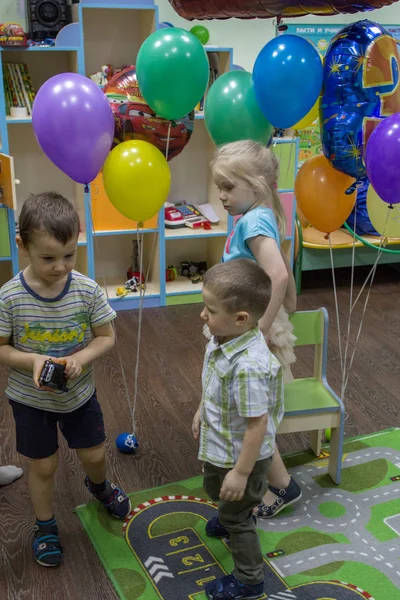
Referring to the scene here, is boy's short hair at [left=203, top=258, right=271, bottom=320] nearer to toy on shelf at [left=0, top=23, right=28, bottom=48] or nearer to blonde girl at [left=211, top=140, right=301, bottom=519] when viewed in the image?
blonde girl at [left=211, top=140, right=301, bottom=519]

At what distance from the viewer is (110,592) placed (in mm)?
1882

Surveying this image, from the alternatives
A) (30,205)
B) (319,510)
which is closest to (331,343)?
(319,510)

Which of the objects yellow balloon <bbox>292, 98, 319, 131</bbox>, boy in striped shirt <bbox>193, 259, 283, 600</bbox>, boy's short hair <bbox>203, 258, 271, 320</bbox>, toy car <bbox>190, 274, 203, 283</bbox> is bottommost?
toy car <bbox>190, 274, 203, 283</bbox>

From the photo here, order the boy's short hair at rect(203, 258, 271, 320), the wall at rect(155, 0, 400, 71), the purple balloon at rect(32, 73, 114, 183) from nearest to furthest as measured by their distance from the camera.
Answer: the boy's short hair at rect(203, 258, 271, 320) → the purple balloon at rect(32, 73, 114, 183) → the wall at rect(155, 0, 400, 71)

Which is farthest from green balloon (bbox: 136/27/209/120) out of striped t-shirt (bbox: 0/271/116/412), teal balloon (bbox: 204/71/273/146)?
striped t-shirt (bbox: 0/271/116/412)

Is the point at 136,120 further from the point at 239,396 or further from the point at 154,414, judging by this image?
the point at 154,414

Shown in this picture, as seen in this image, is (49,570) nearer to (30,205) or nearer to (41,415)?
(41,415)

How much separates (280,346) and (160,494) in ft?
2.27

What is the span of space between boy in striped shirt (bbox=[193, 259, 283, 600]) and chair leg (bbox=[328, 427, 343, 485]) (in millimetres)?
667

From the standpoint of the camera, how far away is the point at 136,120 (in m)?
2.25

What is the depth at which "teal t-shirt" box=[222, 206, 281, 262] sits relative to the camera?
6.22 ft

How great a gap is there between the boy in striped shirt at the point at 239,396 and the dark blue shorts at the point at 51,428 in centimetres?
38

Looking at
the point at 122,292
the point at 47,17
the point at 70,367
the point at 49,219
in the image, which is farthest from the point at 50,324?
the point at 47,17

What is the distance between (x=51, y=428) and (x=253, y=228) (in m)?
0.82
